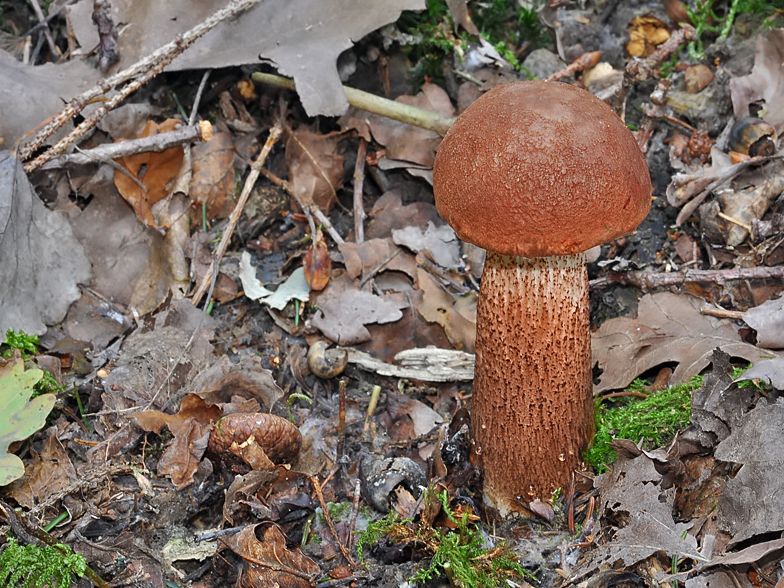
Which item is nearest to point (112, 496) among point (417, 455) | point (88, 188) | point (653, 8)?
point (417, 455)

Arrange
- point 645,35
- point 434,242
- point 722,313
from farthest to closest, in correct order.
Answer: point 645,35 < point 434,242 < point 722,313

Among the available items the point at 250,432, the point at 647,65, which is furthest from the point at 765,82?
the point at 250,432

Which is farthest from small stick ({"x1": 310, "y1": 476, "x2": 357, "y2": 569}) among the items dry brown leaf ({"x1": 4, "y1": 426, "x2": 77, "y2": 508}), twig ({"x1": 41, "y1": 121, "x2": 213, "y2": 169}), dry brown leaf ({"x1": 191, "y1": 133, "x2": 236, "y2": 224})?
twig ({"x1": 41, "y1": 121, "x2": 213, "y2": 169})

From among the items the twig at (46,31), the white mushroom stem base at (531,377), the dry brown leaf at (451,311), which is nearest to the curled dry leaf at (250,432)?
the white mushroom stem base at (531,377)

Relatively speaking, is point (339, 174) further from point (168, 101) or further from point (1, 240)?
point (1, 240)

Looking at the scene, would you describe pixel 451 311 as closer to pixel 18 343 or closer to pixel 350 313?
pixel 350 313
